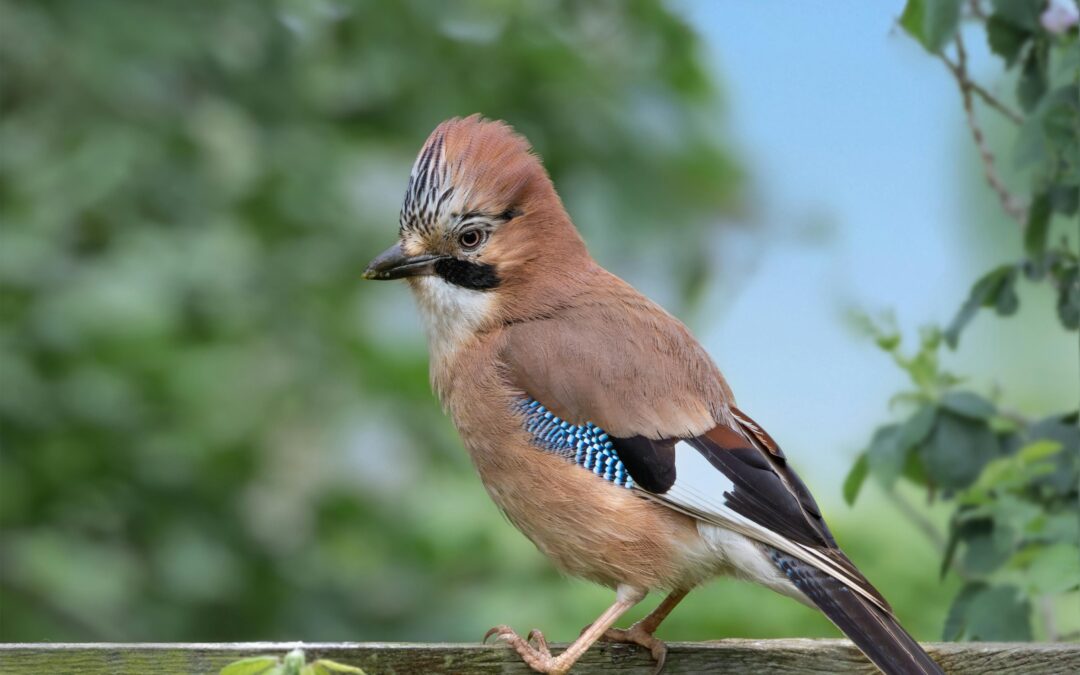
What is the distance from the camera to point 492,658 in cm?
260

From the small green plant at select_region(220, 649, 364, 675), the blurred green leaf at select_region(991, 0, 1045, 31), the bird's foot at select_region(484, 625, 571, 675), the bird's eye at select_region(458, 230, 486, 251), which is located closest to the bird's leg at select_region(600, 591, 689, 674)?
the bird's foot at select_region(484, 625, 571, 675)

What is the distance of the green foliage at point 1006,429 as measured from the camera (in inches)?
116

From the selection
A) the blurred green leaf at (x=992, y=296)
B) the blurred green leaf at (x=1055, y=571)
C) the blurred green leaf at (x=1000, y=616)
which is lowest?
the blurred green leaf at (x=1000, y=616)

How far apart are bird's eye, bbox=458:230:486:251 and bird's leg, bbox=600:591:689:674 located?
2.70 ft

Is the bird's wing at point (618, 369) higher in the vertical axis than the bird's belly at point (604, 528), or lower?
higher

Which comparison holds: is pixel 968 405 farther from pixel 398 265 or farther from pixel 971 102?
pixel 398 265

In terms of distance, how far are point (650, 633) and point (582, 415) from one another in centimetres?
44

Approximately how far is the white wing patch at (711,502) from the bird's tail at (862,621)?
0.07ft

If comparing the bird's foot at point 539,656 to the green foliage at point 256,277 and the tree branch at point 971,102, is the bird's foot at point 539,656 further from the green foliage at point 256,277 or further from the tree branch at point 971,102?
the green foliage at point 256,277

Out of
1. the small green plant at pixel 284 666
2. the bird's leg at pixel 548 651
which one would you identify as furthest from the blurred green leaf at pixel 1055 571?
the small green plant at pixel 284 666

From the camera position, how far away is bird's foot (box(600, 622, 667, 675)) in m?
2.69

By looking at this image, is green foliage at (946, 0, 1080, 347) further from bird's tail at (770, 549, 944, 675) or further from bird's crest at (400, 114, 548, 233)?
bird's crest at (400, 114, 548, 233)

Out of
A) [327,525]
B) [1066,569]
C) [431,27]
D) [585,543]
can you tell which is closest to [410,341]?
[327,525]

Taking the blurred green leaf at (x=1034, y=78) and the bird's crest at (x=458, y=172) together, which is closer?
the bird's crest at (x=458, y=172)
